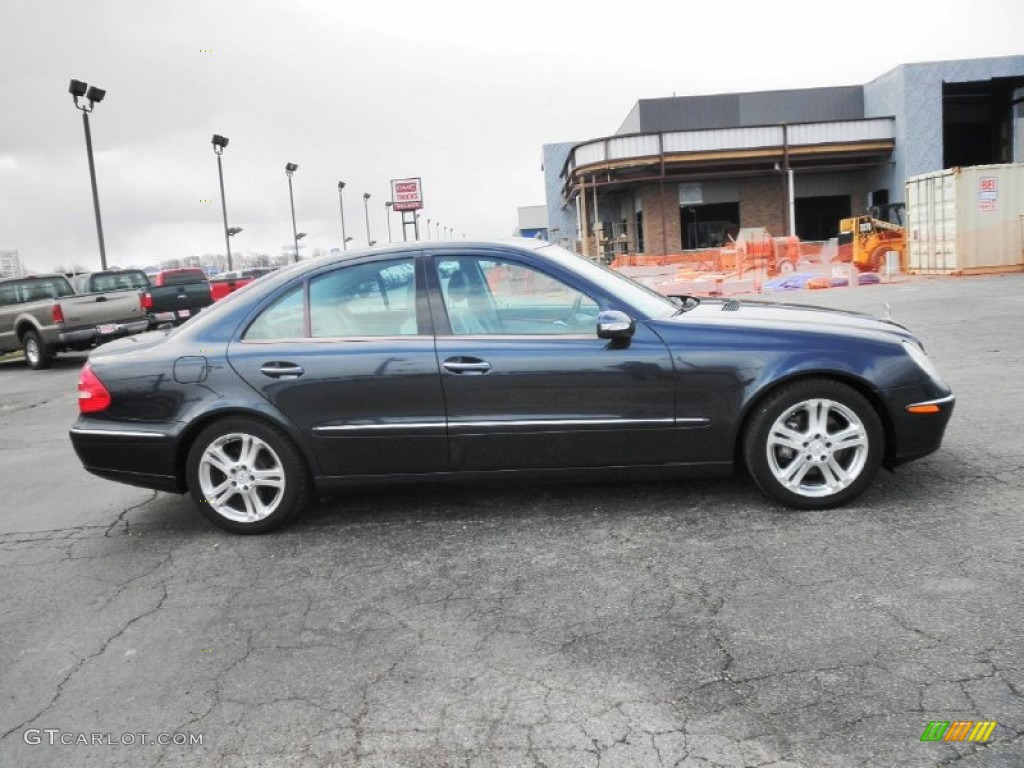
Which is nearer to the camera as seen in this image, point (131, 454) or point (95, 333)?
point (131, 454)

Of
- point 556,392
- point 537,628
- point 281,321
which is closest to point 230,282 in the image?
point 281,321

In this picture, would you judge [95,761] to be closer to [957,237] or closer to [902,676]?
[902,676]

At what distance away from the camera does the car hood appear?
4.46 metres

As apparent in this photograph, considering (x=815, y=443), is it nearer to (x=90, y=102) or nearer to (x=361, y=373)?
(x=361, y=373)

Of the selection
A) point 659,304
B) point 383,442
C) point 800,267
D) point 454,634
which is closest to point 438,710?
point 454,634

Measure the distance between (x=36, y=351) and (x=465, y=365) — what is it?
1533 cm

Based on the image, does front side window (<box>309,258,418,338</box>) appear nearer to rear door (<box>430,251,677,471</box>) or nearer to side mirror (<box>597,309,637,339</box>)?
rear door (<box>430,251,677,471</box>)

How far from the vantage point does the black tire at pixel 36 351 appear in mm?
16562

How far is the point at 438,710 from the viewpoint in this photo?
9.21 feet

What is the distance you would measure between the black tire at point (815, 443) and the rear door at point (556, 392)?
483 millimetres

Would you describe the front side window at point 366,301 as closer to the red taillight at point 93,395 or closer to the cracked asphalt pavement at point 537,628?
the cracked asphalt pavement at point 537,628

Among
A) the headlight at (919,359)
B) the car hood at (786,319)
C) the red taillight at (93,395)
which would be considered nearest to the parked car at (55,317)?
the red taillight at (93,395)

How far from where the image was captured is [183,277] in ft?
74.3

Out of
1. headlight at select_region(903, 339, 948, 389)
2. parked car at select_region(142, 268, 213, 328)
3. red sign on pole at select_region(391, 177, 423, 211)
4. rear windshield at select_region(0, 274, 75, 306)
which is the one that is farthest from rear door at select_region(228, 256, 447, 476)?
red sign on pole at select_region(391, 177, 423, 211)
